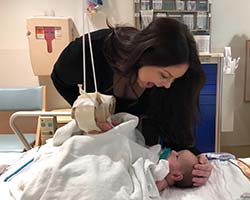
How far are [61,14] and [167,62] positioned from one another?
216cm

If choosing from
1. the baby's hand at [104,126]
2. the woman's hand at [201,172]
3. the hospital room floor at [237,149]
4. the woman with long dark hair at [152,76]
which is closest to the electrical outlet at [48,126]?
the woman with long dark hair at [152,76]

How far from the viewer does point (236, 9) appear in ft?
10.0

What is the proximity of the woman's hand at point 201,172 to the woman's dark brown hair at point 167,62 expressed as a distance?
129mm

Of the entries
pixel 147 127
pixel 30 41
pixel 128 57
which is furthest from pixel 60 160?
pixel 30 41

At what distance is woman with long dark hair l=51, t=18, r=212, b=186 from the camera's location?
1059 mm

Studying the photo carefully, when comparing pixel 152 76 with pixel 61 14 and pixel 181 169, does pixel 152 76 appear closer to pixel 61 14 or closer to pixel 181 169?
pixel 181 169

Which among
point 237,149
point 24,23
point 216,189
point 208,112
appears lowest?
point 237,149

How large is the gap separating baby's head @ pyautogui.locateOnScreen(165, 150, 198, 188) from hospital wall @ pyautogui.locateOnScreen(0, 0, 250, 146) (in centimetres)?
198

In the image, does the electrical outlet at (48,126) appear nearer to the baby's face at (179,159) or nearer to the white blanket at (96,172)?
the white blanket at (96,172)

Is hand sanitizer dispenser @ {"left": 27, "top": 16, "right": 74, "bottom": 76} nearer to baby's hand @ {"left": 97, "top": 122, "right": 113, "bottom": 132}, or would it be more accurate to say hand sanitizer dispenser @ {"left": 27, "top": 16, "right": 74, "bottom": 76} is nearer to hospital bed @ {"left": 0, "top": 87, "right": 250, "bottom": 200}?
hospital bed @ {"left": 0, "top": 87, "right": 250, "bottom": 200}

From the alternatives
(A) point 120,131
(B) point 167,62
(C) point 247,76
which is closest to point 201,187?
(A) point 120,131

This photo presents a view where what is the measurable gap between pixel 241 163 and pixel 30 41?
6.77 ft

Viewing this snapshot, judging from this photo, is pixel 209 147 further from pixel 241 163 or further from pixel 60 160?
pixel 60 160

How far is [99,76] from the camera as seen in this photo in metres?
1.28
